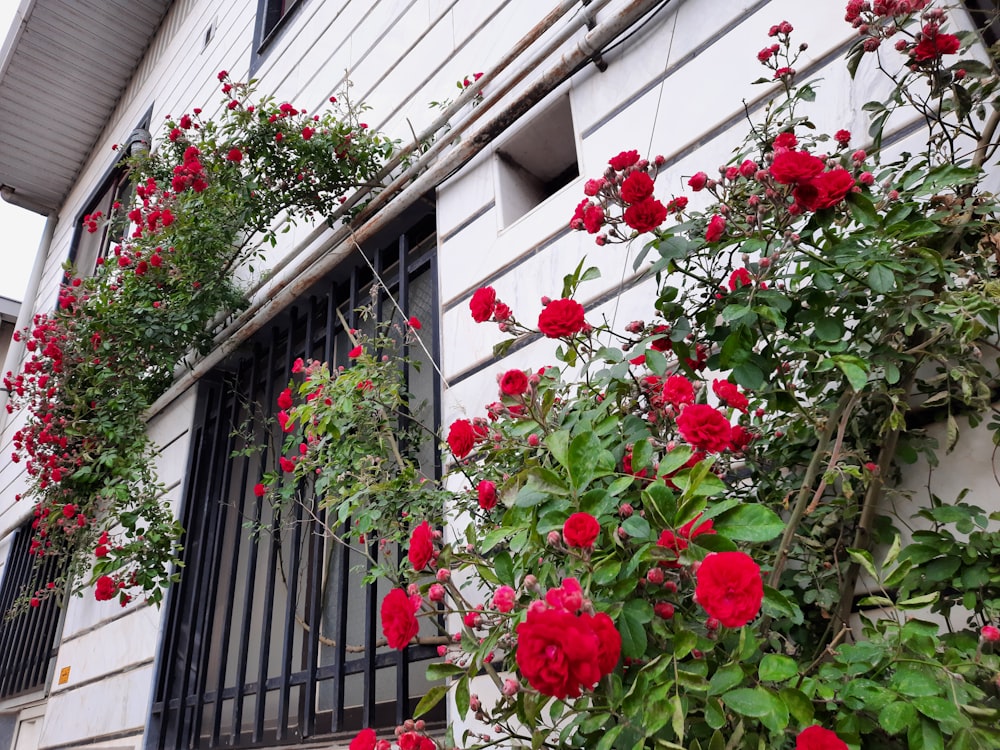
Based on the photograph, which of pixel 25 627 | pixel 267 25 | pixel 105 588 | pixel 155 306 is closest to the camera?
pixel 105 588

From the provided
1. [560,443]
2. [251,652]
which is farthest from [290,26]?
[560,443]

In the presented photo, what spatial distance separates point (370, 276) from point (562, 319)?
203 cm

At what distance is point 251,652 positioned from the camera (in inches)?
134

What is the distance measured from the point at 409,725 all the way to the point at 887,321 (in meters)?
1.05

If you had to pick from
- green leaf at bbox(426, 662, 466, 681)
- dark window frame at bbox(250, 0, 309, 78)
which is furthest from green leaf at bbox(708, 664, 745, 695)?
dark window frame at bbox(250, 0, 309, 78)

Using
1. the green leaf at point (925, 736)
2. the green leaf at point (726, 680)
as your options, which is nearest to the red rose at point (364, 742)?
the green leaf at point (726, 680)

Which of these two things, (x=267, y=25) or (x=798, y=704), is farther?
(x=267, y=25)

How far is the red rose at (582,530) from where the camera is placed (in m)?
0.94

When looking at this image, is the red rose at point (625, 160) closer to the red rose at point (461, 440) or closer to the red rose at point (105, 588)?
the red rose at point (461, 440)

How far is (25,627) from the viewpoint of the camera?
5.56 meters

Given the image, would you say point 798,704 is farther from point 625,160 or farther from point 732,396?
point 625,160

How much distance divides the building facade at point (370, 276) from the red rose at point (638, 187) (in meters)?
0.67

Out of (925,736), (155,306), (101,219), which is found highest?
(101,219)

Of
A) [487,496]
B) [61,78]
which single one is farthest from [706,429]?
[61,78]
